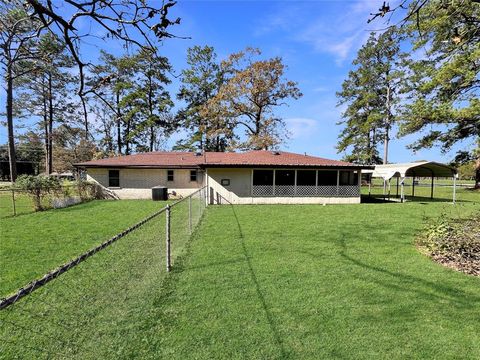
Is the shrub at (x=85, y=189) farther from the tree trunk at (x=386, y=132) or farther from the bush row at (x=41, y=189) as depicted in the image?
the tree trunk at (x=386, y=132)

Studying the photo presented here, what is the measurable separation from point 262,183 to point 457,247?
13.7 metres

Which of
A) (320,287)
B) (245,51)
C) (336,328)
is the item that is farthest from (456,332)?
(245,51)

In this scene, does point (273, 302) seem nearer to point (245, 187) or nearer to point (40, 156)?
point (245, 187)

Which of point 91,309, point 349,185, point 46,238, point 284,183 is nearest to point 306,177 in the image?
point 284,183

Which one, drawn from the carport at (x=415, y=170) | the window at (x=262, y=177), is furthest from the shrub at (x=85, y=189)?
the carport at (x=415, y=170)

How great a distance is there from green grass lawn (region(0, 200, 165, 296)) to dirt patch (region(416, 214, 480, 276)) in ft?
26.2

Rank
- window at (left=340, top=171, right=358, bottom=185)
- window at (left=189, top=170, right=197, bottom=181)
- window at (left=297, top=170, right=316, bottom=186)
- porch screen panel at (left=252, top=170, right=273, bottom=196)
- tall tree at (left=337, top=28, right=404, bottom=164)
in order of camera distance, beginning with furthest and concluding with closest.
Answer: tall tree at (left=337, top=28, right=404, bottom=164) → window at (left=189, top=170, right=197, bottom=181) → window at (left=340, top=171, right=358, bottom=185) → window at (left=297, top=170, right=316, bottom=186) → porch screen panel at (left=252, top=170, right=273, bottom=196)

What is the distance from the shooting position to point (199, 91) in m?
36.5

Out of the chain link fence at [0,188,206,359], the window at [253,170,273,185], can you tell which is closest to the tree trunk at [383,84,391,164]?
the window at [253,170,273,185]

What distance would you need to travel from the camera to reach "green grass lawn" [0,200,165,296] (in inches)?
222

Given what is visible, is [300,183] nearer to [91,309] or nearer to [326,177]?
[326,177]

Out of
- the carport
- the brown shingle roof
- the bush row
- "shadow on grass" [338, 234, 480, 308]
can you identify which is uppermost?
the brown shingle roof

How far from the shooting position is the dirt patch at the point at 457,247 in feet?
20.8

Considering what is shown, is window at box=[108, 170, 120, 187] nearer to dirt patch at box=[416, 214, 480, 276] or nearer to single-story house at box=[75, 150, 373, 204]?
single-story house at box=[75, 150, 373, 204]
